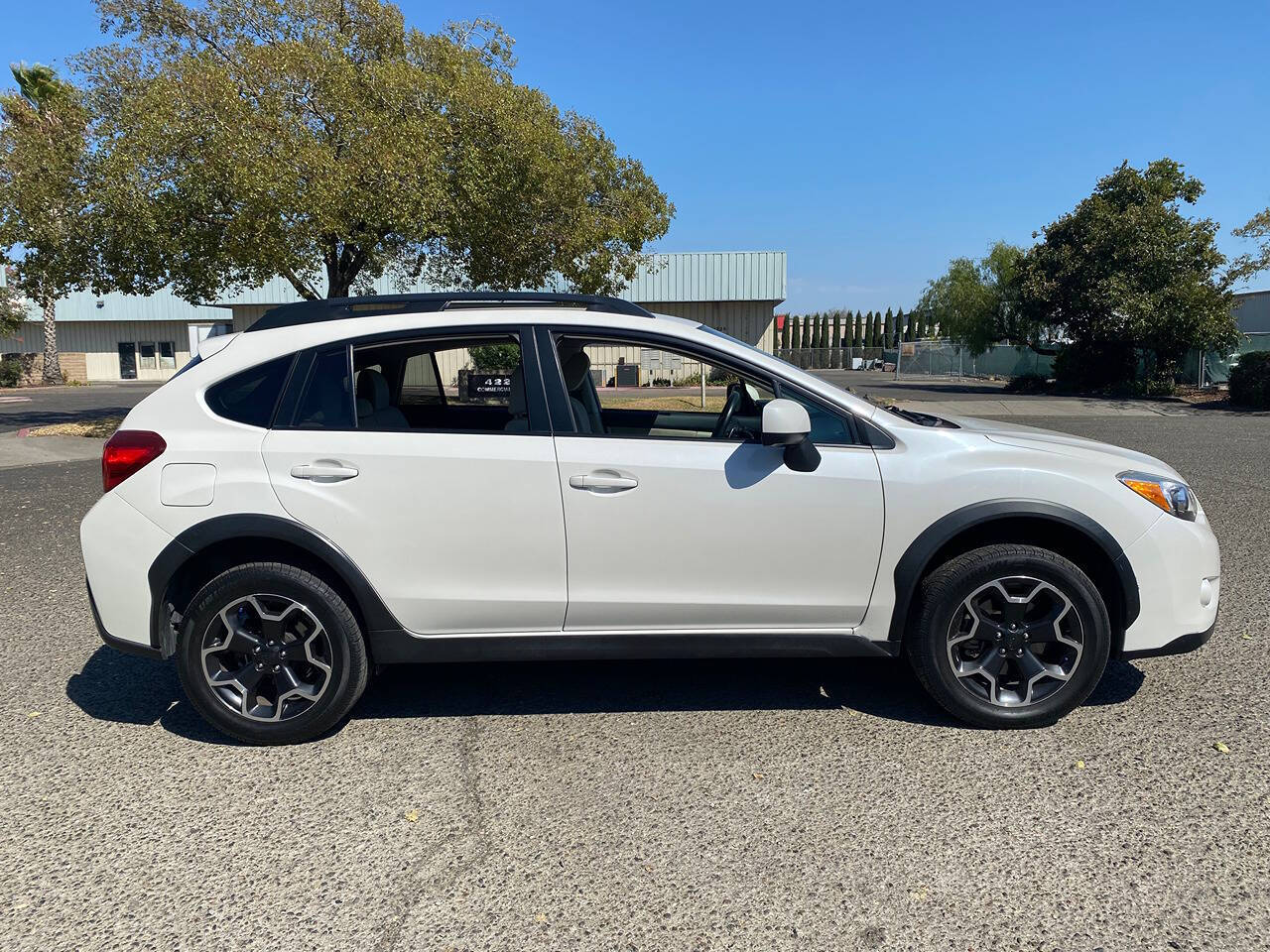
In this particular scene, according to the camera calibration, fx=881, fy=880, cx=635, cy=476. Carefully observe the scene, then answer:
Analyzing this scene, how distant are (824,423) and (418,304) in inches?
72.9

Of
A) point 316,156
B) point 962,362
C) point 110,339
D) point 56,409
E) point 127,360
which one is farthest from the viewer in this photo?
point 127,360

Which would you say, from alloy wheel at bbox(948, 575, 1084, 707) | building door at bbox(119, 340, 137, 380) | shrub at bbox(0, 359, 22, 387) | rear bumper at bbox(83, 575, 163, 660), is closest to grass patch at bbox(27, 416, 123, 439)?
rear bumper at bbox(83, 575, 163, 660)

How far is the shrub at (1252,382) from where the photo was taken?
874 inches

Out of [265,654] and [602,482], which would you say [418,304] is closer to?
[602,482]

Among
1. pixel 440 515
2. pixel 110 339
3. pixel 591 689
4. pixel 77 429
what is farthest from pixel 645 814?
pixel 110 339

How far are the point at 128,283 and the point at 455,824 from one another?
16126mm

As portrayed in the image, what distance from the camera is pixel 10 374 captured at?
40625mm

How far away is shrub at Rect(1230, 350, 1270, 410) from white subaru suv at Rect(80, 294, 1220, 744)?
22942 millimetres

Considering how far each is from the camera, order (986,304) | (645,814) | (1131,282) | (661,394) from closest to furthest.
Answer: (645,814) → (661,394) → (1131,282) → (986,304)

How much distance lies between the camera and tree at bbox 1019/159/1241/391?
27375 mm

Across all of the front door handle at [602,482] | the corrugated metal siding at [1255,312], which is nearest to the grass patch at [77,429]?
the front door handle at [602,482]

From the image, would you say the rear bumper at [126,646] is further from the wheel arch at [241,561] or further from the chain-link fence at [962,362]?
the chain-link fence at [962,362]

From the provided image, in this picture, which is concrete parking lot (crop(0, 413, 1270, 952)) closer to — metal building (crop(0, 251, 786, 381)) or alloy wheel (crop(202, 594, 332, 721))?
alloy wheel (crop(202, 594, 332, 721))

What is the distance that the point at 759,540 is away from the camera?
3580 mm
